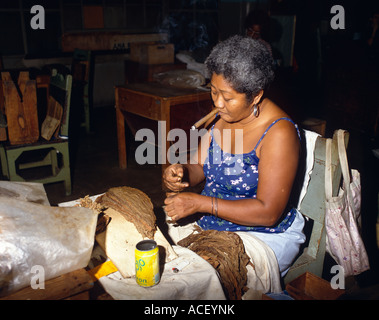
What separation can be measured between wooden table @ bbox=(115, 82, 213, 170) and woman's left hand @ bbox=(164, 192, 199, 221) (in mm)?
2540

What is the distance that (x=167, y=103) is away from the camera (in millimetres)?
4219

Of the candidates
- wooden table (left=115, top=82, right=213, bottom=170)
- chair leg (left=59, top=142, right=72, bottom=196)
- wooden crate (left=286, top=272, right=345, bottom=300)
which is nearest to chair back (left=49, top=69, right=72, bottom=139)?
chair leg (left=59, top=142, right=72, bottom=196)

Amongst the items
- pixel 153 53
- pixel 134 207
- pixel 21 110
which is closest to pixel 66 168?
pixel 21 110

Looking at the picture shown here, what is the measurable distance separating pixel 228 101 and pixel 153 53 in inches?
166

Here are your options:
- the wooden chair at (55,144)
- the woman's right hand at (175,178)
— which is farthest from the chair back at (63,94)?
the woman's right hand at (175,178)

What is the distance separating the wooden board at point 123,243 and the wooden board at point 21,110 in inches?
102

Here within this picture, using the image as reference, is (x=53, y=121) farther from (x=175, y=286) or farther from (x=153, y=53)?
(x=175, y=286)

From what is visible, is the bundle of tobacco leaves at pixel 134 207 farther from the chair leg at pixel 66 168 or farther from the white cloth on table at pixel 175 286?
the chair leg at pixel 66 168

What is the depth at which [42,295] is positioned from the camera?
127cm

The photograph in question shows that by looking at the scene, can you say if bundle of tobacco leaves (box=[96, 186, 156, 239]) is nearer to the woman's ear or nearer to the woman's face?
the woman's face

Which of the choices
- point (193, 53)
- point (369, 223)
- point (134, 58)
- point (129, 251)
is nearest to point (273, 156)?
point (129, 251)

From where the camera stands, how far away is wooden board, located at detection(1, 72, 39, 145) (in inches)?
145

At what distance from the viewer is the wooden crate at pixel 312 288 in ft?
Result: 6.01

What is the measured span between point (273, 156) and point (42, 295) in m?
1.22
